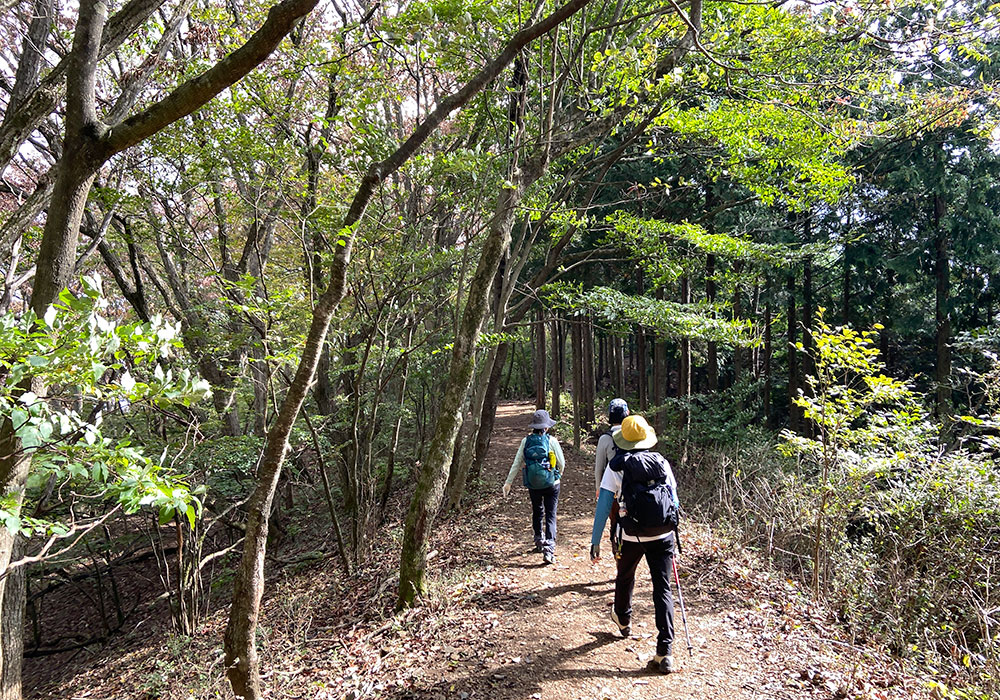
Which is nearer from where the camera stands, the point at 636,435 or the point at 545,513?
the point at 636,435

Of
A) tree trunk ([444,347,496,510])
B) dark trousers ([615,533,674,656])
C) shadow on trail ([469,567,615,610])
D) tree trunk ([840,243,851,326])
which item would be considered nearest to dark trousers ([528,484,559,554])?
shadow on trail ([469,567,615,610])

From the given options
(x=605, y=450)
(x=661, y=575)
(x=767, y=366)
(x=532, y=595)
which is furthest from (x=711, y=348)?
(x=661, y=575)

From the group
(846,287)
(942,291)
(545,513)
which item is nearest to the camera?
(545,513)

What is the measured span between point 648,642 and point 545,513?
2.27m

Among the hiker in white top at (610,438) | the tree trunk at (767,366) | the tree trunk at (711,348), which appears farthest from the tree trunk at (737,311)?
the hiker in white top at (610,438)

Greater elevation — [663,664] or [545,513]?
[545,513]

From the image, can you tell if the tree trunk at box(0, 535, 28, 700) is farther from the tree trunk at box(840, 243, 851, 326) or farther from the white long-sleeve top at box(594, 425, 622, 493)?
the tree trunk at box(840, 243, 851, 326)

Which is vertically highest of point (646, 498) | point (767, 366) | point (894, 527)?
point (767, 366)

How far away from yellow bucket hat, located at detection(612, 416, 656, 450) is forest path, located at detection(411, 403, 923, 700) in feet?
6.16

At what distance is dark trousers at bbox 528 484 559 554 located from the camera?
6711mm

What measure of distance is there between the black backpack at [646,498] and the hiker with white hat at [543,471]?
2.17 meters

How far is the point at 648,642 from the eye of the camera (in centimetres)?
477

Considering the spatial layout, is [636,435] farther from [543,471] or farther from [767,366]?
[767,366]

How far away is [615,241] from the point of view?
1095cm
